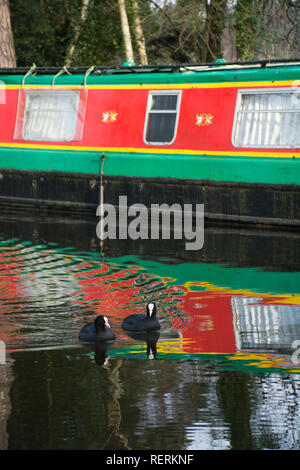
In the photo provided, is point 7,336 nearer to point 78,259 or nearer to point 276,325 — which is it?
point 276,325

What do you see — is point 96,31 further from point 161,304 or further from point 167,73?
point 161,304

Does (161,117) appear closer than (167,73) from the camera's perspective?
No

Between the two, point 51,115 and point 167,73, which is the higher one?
point 167,73

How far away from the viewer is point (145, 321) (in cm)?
693

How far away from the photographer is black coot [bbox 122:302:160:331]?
22.7 feet

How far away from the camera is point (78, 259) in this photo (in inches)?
409

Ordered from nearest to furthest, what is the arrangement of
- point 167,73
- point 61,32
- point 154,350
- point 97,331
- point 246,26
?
1. point 154,350
2. point 97,331
3. point 167,73
4. point 246,26
5. point 61,32

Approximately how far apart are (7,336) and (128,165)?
699cm

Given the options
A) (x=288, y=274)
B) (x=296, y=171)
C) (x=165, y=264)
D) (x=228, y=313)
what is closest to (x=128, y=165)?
(x=296, y=171)

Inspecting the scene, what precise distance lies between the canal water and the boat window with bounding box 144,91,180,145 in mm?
2702

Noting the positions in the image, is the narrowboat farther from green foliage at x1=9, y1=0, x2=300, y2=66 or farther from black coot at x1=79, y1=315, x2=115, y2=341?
green foliage at x1=9, y1=0, x2=300, y2=66

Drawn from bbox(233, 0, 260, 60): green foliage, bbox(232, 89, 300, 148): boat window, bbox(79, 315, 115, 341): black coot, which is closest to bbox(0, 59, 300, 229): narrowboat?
bbox(232, 89, 300, 148): boat window

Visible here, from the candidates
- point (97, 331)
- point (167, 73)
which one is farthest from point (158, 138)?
point (97, 331)

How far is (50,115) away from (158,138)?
226cm
